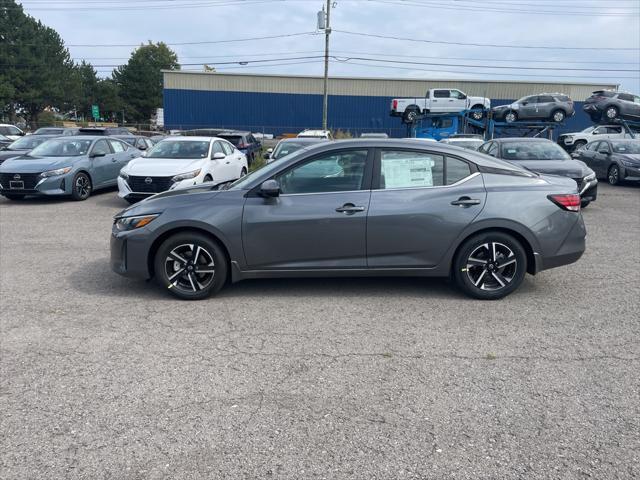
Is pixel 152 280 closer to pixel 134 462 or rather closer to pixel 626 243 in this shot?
pixel 134 462

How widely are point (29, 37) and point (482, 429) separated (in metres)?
72.1

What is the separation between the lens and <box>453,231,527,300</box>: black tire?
17.6 feet

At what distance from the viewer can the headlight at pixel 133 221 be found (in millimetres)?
5395

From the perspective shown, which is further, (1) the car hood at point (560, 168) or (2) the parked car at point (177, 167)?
(1) the car hood at point (560, 168)

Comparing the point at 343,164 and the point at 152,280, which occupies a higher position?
the point at 343,164

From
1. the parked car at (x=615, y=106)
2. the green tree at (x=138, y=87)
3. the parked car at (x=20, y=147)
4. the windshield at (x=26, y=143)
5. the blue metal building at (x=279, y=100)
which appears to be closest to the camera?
the parked car at (x=20, y=147)

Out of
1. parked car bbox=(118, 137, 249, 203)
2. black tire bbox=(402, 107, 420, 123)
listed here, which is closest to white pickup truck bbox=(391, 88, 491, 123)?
black tire bbox=(402, 107, 420, 123)

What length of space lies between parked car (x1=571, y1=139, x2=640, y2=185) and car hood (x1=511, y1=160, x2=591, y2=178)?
6.33 metres

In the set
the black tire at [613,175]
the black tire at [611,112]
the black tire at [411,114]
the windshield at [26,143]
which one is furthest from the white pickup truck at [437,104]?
the windshield at [26,143]

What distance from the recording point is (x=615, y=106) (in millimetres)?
26141

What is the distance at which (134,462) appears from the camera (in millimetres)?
2807

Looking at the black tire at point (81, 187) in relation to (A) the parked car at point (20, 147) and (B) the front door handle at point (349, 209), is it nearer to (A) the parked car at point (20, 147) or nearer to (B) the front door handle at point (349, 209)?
(A) the parked car at point (20, 147)

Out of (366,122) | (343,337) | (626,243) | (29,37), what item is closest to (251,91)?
(366,122)

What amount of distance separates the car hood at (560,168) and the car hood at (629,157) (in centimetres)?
649
